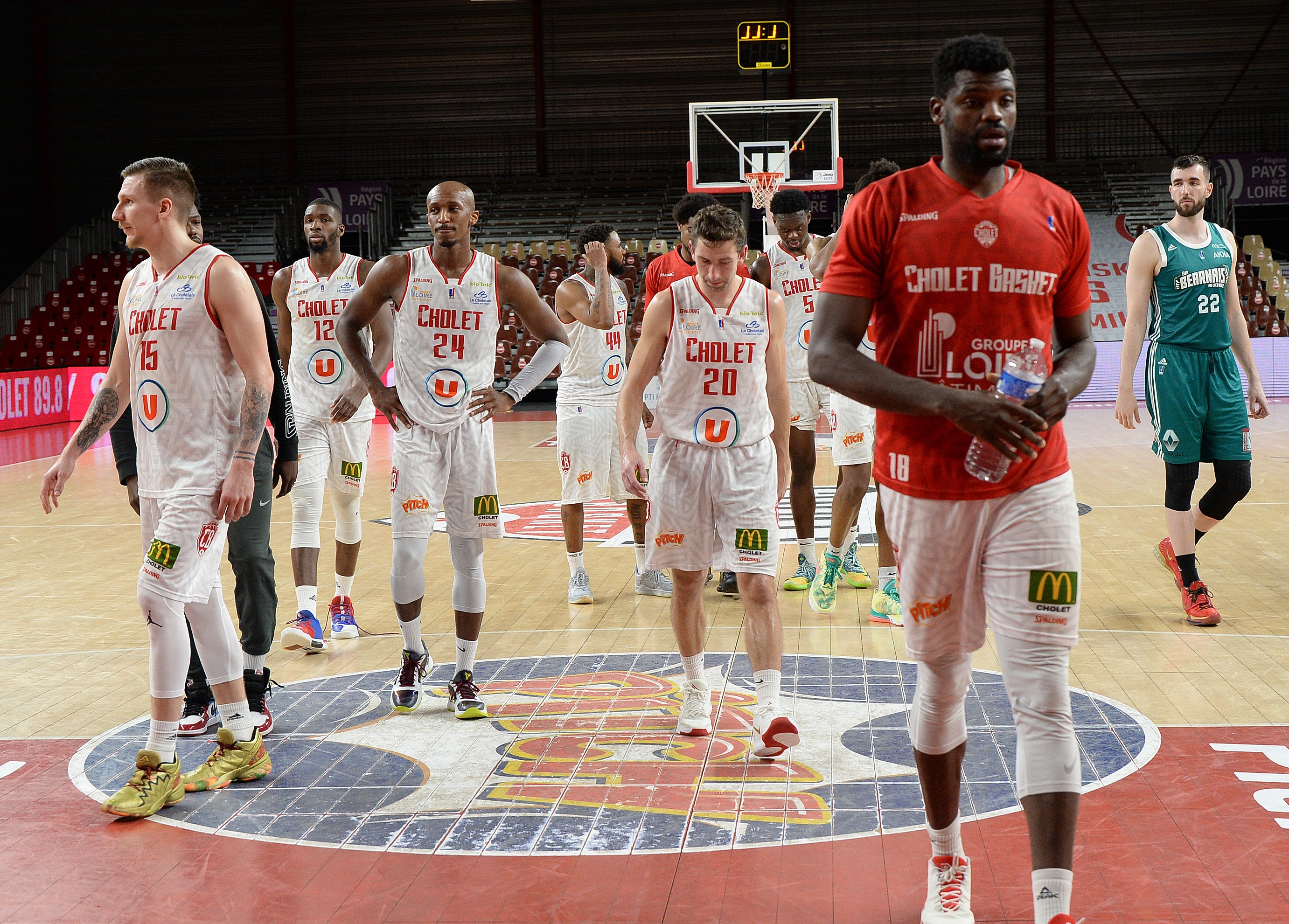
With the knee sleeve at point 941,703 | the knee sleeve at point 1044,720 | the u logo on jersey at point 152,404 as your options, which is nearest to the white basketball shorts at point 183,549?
the u logo on jersey at point 152,404

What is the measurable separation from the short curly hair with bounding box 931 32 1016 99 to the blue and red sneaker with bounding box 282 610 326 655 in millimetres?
4260

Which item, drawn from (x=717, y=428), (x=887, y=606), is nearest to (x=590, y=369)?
(x=887, y=606)

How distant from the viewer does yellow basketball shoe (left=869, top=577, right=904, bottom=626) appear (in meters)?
6.09

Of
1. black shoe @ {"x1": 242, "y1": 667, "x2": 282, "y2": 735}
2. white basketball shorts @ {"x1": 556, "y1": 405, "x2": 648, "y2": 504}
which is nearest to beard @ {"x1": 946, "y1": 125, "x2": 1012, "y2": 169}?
black shoe @ {"x1": 242, "y1": 667, "x2": 282, "y2": 735}

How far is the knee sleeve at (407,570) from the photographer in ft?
16.1

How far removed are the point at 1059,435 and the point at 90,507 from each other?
9.99m

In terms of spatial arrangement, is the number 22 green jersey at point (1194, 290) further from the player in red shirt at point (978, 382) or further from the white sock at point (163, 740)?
the white sock at point (163, 740)

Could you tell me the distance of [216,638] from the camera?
4.02m

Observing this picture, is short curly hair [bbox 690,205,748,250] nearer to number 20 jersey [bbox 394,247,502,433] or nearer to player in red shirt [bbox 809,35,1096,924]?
number 20 jersey [bbox 394,247,502,433]

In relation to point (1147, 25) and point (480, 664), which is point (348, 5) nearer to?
point (1147, 25)

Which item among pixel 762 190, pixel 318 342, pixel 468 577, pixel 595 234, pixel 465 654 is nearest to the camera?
pixel 465 654

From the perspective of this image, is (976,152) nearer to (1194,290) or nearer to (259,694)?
(259,694)

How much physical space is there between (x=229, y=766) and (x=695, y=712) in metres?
1.67

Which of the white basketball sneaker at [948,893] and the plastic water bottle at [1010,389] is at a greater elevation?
the plastic water bottle at [1010,389]
